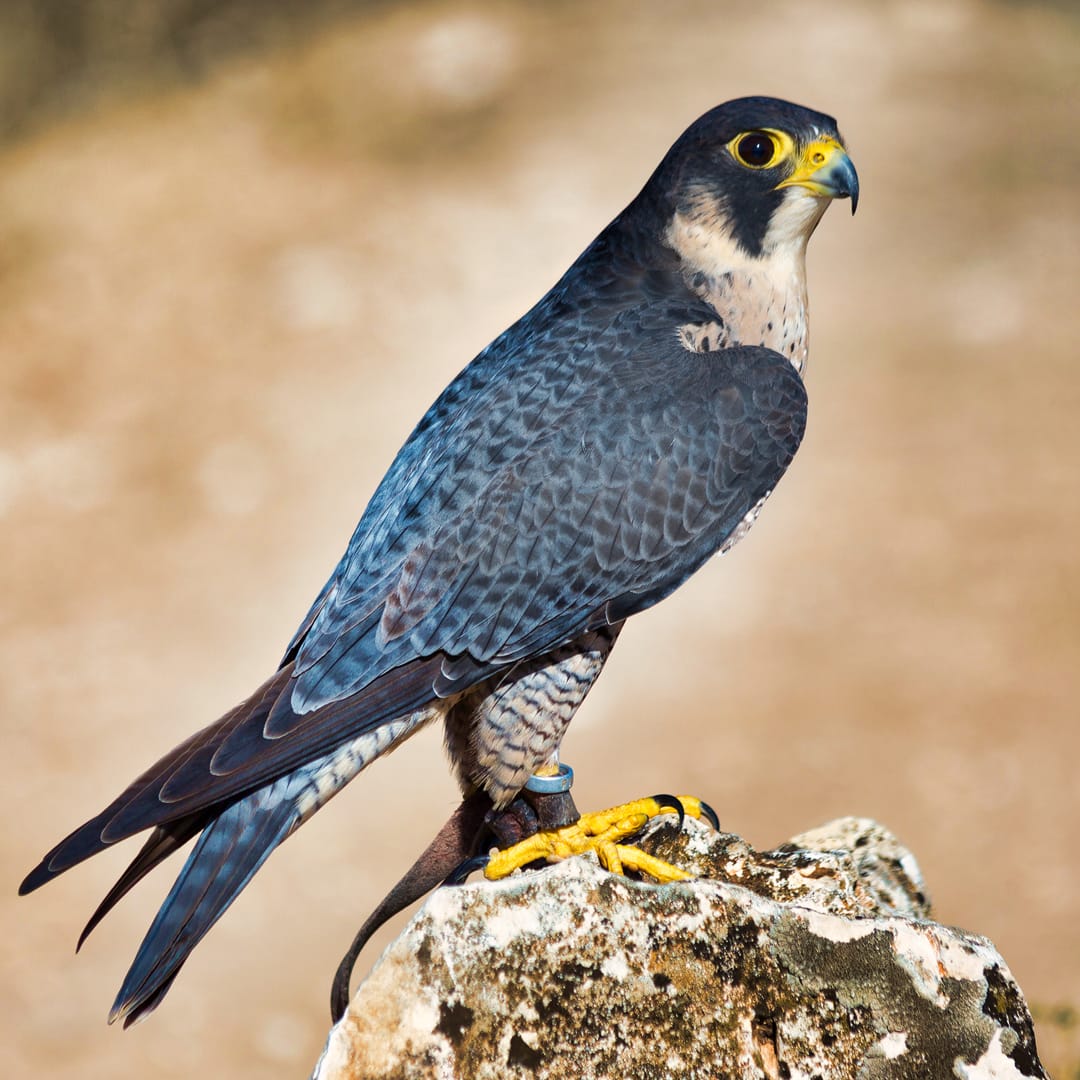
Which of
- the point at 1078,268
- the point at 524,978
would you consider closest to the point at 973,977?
the point at 524,978

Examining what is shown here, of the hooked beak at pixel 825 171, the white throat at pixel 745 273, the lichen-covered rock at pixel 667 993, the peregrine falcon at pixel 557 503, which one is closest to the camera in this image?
the lichen-covered rock at pixel 667 993

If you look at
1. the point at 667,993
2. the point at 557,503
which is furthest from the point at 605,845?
the point at 557,503

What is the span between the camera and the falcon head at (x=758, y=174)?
313 cm

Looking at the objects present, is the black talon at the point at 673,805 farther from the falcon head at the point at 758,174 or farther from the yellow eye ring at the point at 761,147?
the yellow eye ring at the point at 761,147

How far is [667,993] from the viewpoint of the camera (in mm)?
2473

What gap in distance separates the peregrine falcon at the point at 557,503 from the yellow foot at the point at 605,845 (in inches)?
5.8

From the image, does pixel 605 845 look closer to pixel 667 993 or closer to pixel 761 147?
pixel 667 993

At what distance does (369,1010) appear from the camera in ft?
7.90

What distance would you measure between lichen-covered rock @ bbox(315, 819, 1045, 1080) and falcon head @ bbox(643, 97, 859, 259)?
5.42 ft

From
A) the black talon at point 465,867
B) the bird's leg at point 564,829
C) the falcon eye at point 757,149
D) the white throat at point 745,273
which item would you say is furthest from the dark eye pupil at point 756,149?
the black talon at point 465,867

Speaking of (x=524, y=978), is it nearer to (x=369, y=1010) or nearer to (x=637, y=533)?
(x=369, y=1010)

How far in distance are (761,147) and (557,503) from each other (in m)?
1.02

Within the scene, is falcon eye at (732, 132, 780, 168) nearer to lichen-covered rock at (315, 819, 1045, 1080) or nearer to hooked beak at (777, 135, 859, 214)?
hooked beak at (777, 135, 859, 214)

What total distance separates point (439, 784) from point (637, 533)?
16.3 feet
